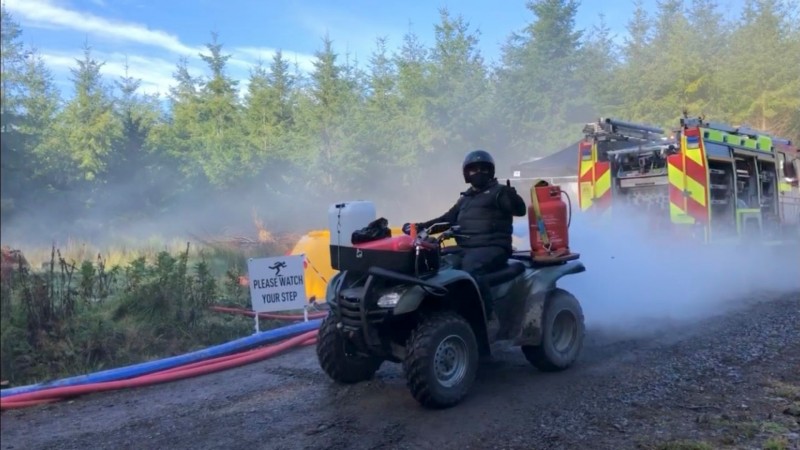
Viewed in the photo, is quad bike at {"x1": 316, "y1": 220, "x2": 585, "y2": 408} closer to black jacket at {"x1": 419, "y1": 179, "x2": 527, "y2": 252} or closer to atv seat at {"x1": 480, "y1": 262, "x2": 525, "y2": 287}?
atv seat at {"x1": 480, "y1": 262, "x2": 525, "y2": 287}

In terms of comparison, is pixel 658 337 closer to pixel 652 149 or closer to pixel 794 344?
pixel 794 344

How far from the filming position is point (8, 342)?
190 centimetres

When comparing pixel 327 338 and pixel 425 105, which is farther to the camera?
pixel 425 105

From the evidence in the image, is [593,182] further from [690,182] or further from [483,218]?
[483,218]

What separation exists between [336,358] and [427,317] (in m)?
1.06

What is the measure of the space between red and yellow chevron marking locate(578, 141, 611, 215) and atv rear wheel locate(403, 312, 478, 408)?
7.60 metres

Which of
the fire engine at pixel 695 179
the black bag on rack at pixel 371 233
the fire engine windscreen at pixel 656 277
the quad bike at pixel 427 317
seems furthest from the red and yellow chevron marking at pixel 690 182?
the black bag on rack at pixel 371 233

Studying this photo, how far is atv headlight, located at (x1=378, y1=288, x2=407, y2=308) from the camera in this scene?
15.7ft

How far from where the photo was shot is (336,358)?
557 cm

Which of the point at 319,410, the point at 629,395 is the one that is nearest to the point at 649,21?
the point at 629,395

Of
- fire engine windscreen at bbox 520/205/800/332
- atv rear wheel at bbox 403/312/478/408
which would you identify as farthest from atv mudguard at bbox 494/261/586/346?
fire engine windscreen at bbox 520/205/800/332

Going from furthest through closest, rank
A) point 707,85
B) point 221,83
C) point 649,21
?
point 221,83 → point 707,85 → point 649,21

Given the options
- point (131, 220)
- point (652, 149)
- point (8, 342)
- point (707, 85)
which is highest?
point (707, 85)

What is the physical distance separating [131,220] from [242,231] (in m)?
11.2
